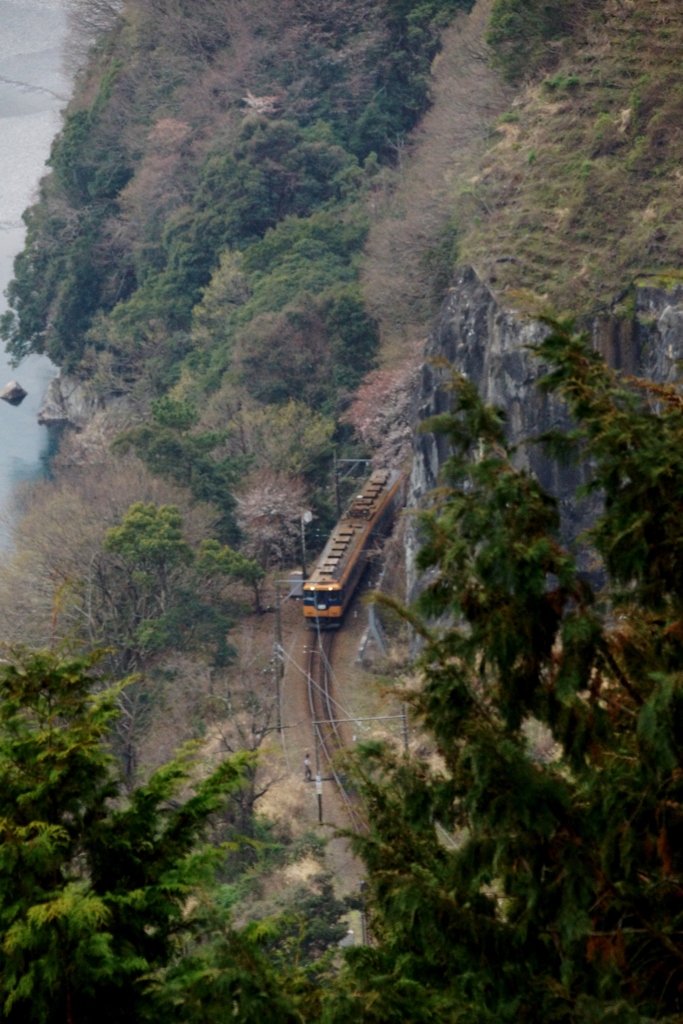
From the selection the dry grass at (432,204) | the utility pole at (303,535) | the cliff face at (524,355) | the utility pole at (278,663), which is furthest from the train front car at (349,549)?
the dry grass at (432,204)

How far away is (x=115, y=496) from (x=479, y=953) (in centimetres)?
2817

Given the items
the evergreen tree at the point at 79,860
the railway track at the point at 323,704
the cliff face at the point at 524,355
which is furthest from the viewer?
Answer: the railway track at the point at 323,704

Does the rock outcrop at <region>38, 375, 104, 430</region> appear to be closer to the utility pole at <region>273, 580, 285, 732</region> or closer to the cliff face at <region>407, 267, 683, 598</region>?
the utility pole at <region>273, 580, 285, 732</region>

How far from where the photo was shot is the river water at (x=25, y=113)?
2335 inches

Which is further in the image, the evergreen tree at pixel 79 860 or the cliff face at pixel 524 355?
the cliff face at pixel 524 355

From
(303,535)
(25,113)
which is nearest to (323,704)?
(303,535)

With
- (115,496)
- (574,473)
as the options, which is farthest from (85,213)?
(574,473)

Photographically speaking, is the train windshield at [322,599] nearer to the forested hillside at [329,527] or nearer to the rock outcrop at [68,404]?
the forested hillside at [329,527]

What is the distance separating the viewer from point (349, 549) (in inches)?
1323

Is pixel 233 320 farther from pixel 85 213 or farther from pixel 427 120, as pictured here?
pixel 85 213

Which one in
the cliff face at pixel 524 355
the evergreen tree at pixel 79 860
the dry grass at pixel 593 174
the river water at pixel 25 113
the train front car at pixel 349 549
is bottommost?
the evergreen tree at pixel 79 860

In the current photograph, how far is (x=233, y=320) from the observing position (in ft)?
142

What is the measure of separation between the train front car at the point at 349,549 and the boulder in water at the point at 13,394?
71.9ft

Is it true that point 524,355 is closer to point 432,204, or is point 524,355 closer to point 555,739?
point 432,204
